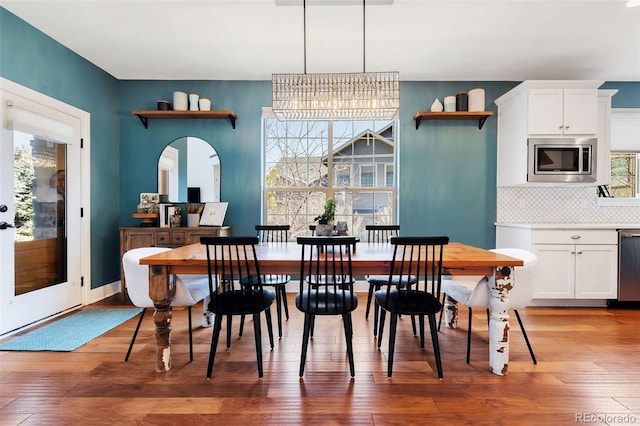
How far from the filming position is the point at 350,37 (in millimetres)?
3033

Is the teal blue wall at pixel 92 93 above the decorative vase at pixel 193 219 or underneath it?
above

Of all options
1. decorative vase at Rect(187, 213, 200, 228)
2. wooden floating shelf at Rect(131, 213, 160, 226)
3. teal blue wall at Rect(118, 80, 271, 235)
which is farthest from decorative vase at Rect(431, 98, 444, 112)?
wooden floating shelf at Rect(131, 213, 160, 226)

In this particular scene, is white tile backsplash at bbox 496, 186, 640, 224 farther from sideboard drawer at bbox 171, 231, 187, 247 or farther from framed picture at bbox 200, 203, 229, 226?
sideboard drawer at bbox 171, 231, 187, 247

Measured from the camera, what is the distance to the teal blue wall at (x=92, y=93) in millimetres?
2703

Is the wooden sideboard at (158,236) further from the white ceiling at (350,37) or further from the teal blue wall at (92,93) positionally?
the white ceiling at (350,37)

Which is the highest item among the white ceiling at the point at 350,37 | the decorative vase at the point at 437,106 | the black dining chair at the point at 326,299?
the white ceiling at the point at 350,37

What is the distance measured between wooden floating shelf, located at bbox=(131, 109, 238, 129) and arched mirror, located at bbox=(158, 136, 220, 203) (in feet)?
0.96

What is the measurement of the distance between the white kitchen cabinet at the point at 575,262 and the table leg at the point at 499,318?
1721 millimetres

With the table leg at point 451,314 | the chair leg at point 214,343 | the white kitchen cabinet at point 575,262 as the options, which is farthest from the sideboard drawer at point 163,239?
the white kitchen cabinet at point 575,262

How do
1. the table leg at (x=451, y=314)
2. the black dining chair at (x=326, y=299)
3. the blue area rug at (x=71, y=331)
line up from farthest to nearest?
the table leg at (x=451, y=314)
the blue area rug at (x=71, y=331)
the black dining chair at (x=326, y=299)

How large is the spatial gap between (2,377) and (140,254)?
1.10 meters

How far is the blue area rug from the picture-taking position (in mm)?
2436

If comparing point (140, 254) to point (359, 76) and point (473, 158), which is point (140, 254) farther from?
point (473, 158)

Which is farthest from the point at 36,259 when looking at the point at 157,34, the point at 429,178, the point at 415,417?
the point at 429,178
